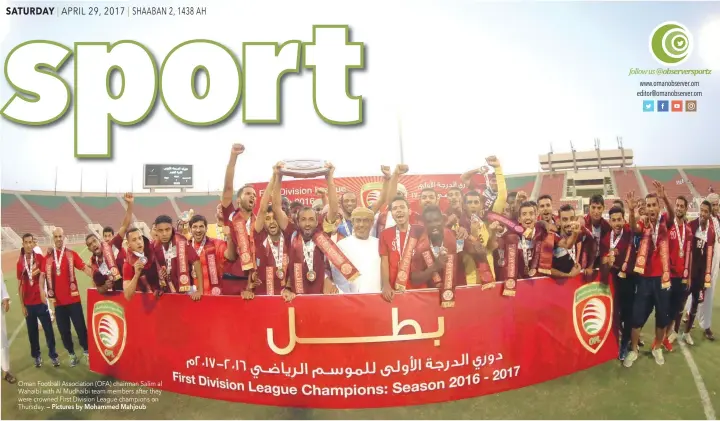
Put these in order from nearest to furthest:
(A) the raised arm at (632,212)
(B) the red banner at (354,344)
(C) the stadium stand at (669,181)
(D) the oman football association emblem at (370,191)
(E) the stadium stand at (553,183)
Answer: (B) the red banner at (354,344)
(A) the raised arm at (632,212)
(C) the stadium stand at (669,181)
(E) the stadium stand at (553,183)
(D) the oman football association emblem at (370,191)

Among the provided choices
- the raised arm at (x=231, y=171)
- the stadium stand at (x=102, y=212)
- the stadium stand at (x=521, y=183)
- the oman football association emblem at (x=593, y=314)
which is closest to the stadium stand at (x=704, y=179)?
the stadium stand at (x=521, y=183)

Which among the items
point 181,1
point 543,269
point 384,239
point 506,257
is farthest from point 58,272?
point 543,269

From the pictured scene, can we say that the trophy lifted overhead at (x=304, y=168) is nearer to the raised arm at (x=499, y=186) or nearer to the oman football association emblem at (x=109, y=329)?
the raised arm at (x=499, y=186)

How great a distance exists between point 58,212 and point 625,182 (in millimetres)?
8192

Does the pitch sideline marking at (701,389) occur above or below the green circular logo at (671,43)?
below

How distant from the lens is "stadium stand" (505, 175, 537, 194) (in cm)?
376

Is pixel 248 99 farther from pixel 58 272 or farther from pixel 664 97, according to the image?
pixel 664 97

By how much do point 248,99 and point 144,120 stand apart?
92 centimetres

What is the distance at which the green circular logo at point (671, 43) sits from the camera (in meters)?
3.61

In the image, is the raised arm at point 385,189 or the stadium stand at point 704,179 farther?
the stadium stand at point 704,179

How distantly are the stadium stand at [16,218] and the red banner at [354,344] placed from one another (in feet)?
4.49

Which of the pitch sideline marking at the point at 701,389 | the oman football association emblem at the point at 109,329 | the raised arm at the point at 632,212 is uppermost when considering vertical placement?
the raised arm at the point at 632,212

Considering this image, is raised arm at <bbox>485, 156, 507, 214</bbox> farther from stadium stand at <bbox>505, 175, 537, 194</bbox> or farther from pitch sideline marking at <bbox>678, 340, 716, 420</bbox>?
pitch sideline marking at <bbox>678, 340, 716, 420</bbox>

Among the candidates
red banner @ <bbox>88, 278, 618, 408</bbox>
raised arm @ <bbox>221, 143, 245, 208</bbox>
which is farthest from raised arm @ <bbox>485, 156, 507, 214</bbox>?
raised arm @ <bbox>221, 143, 245, 208</bbox>
